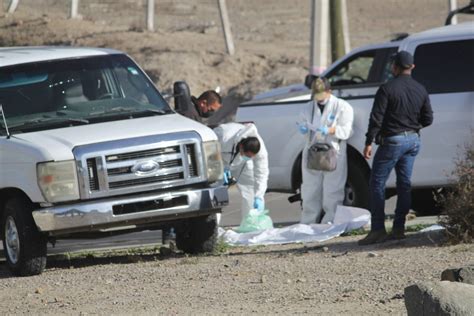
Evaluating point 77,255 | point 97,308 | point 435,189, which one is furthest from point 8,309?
point 435,189

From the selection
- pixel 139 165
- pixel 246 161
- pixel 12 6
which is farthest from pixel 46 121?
pixel 12 6

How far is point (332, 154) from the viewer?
1391 cm

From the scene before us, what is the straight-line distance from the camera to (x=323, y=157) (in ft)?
45.6

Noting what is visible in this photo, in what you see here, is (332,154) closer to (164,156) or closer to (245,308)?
(164,156)

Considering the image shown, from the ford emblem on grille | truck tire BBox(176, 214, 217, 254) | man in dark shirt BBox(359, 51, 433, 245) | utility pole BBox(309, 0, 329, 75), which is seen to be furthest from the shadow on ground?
utility pole BBox(309, 0, 329, 75)

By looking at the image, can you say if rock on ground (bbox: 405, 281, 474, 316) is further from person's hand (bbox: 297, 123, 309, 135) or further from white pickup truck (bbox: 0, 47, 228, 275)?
person's hand (bbox: 297, 123, 309, 135)

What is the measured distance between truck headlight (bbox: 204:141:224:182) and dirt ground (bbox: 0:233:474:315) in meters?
0.72

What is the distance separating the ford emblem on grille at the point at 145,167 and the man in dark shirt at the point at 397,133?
1.88 m

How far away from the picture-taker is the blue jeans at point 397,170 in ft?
39.1

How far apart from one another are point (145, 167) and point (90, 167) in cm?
48

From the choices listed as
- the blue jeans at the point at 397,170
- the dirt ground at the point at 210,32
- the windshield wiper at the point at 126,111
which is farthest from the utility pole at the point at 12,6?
the blue jeans at the point at 397,170

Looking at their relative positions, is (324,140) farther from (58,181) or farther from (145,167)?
(58,181)

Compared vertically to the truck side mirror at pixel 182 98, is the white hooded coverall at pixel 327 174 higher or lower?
lower

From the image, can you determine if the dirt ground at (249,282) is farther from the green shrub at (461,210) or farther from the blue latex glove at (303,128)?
the blue latex glove at (303,128)
